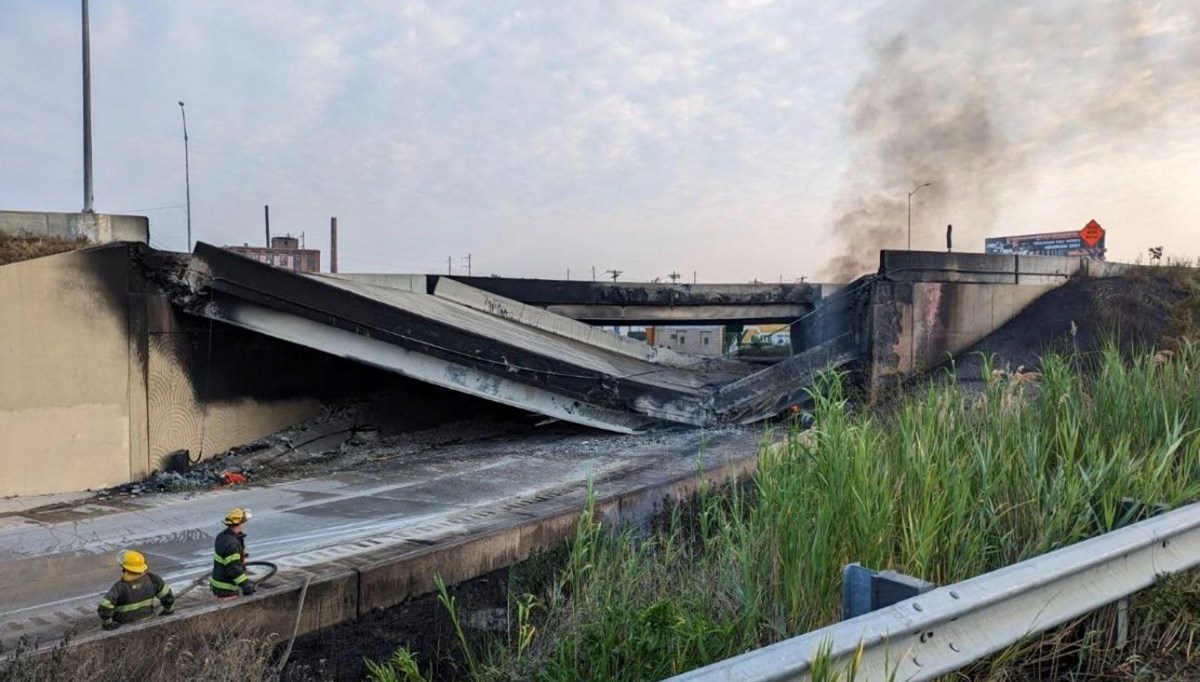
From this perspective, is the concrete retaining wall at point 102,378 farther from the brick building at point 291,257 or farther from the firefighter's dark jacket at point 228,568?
the brick building at point 291,257

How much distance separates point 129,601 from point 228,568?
595 millimetres

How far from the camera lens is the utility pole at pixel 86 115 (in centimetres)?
1469

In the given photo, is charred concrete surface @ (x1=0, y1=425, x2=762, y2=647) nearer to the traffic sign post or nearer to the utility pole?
the utility pole

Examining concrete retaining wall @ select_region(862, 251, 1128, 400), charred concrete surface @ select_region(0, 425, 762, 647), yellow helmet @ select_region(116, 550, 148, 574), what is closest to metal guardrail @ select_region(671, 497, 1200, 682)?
charred concrete surface @ select_region(0, 425, 762, 647)

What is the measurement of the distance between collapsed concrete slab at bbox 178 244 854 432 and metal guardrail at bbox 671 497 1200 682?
1007 centimetres

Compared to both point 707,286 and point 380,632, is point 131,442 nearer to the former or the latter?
point 380,632

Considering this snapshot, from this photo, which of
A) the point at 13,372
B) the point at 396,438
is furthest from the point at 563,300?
the point at 13,372

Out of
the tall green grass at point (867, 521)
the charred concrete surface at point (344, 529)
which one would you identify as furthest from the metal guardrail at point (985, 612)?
the charred concrete surface at point (344, 529)

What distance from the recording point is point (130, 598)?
15.3 feet

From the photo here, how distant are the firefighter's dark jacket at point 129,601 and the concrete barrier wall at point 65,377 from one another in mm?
5769

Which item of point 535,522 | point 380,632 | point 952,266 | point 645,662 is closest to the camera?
point 645,662

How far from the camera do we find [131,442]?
1012 centimetres

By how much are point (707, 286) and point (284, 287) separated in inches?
543

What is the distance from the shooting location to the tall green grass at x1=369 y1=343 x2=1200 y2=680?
284cm
